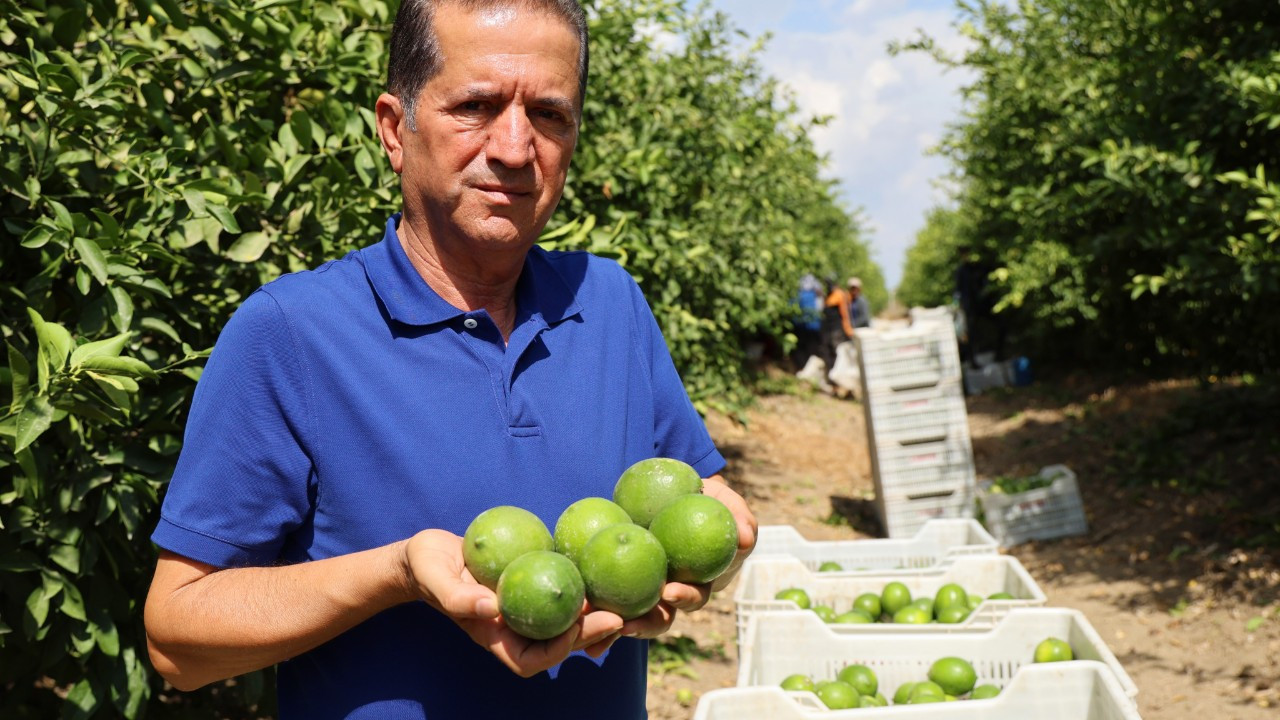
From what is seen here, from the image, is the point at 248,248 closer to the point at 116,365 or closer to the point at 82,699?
the point at 116,365

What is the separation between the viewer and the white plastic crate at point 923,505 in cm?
802

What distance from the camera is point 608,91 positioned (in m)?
A: 5.44

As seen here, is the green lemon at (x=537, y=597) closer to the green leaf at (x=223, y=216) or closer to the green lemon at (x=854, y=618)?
the green leaf at (x=223, y=216)

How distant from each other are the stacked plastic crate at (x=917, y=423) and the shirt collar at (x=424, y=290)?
6299mm

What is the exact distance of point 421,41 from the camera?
172 cm

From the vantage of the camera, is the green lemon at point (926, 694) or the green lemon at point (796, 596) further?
the green lemon at point (796, 596)

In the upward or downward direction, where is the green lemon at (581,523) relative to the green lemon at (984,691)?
upward

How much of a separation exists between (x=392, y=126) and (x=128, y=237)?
1.01 metres

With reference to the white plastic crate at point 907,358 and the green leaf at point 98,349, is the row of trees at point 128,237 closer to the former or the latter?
the green leaf at point 98,349

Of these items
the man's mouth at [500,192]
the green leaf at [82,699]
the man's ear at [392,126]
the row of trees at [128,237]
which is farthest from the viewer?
the green leaf at [82,699]

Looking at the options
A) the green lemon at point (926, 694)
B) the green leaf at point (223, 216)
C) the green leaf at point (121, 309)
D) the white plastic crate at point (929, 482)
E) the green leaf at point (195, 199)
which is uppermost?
the green leaf at point (195, 199)

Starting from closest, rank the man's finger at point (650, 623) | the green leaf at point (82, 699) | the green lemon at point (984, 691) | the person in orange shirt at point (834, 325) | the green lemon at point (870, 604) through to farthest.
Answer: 1. the man's finger at point (650, 623)
2. the green leaf at point (82, 699)
3. the green lemon at point (984, 691)
4. the green lemon at point (870, 604)
5. the person in orange shirt at point (834, 325)

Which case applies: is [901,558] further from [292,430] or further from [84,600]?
[292,430]

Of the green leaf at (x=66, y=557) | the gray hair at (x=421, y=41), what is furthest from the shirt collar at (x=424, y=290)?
the green leaf at (x=66, y=557)
